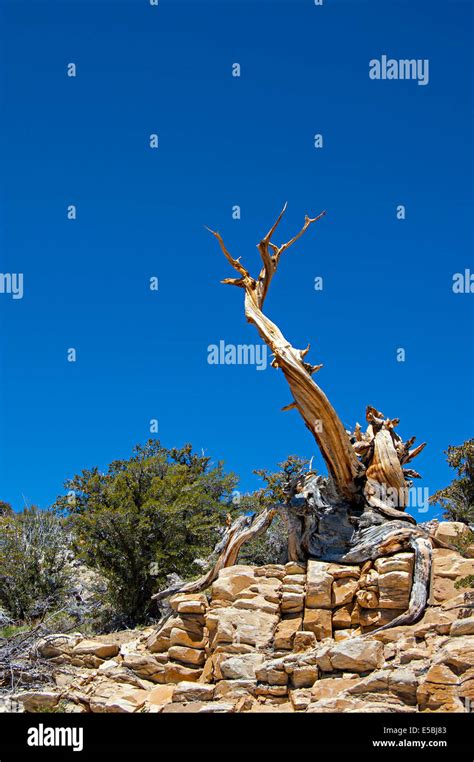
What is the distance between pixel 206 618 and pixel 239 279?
7.10 metres

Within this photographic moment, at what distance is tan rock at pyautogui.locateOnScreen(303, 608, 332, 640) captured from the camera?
11.4 meters

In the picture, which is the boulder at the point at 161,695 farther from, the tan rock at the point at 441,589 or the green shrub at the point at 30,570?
the green shrub at the point at 30,570

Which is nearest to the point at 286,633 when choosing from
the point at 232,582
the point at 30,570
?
the point at 232,582

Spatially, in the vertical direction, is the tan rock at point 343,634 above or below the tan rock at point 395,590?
below

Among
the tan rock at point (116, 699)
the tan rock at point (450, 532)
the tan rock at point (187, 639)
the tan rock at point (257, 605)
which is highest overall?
the tan rock at point (450, 532)

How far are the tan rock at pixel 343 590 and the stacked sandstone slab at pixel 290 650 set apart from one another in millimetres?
17

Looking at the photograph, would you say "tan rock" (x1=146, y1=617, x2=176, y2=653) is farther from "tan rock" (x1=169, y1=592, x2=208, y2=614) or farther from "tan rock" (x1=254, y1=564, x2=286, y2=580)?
"tan rock" (x1=254, y1=564, x2=286, y2=580)

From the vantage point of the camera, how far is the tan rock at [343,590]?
11742 millimetres

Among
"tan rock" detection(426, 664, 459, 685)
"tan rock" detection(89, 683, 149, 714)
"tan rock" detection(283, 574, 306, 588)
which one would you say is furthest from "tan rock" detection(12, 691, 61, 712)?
"tan rock" detection(426, 664, 459, 685)

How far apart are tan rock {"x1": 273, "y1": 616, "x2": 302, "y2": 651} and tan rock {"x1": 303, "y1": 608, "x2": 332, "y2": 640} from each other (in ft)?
0.55

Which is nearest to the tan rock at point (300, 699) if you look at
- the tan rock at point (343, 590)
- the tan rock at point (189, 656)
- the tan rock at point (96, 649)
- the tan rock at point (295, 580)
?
the tan rock at point (343, 590)

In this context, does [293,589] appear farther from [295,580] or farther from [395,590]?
[395,590]

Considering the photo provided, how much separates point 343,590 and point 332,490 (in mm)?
2625
